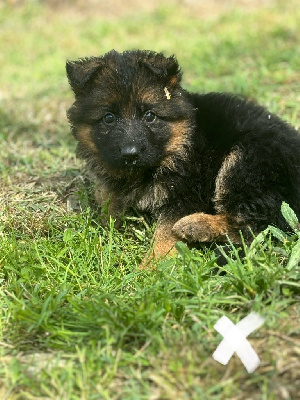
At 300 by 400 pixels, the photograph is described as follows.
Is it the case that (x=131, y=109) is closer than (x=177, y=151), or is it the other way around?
(x=131, y=109)

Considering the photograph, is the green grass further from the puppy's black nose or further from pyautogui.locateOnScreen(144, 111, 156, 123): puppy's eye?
pyautogui.locateOnScreen(144, 111, 156, 123): puppy's eye

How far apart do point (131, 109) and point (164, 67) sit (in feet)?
1.40

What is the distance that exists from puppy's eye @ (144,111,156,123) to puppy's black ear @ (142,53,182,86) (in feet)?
0.94

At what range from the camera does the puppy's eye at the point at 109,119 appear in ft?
13.4

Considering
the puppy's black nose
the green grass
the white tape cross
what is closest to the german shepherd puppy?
the puppy's black nose

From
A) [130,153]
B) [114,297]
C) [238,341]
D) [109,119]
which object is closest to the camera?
[238,341]

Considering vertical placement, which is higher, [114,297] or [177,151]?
[177,151]

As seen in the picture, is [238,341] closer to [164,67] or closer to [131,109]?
[131,109]

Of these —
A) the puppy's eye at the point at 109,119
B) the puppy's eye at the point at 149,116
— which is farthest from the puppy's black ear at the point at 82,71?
the puppy's eye at the point at 149,116

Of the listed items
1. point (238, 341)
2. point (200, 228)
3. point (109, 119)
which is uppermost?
point (109, 119)

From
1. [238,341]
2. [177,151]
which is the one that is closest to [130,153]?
[177,151]

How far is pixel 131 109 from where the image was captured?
13.2ft

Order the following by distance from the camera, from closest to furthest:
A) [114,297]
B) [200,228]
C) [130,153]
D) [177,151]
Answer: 1. [114,297]
2. [130,153]
3. [200,228]
4. [177,151]

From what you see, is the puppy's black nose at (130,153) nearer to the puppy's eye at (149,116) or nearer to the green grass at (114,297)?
the puppy's eye at (149,116)
